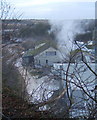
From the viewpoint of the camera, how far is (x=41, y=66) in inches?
87.2

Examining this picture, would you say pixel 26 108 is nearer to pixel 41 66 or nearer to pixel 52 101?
pixel 52 101

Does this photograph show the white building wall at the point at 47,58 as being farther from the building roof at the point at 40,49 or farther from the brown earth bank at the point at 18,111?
the brown earth bank at the point at 18,111

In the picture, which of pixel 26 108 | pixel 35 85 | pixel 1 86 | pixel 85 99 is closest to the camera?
pixel 85 99

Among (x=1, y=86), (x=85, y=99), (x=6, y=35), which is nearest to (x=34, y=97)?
(x=1, y=86)

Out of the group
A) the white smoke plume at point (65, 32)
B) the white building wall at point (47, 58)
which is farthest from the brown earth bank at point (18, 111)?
the white smoke plume at point (65, 32)

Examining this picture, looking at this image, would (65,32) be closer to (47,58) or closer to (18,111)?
(47,58)

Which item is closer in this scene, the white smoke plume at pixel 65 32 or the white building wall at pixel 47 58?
the white smoke plume at pixel 65 32

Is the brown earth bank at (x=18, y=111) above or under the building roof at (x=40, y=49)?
under

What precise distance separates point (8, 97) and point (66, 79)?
599mm

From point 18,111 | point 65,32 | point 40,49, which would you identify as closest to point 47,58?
point 40,49

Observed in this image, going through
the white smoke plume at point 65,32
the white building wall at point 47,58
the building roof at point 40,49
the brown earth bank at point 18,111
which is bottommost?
the brown earth bank at point 18,111

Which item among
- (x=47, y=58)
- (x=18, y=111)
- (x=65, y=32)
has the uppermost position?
(x=65, y=32)

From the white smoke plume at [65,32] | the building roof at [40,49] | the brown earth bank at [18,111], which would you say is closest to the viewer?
the brown earth bank at [18,111]

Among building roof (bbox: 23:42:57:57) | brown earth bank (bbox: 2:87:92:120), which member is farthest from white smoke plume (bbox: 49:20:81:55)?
brown earth bank (bbox: 2:87:92:120)
